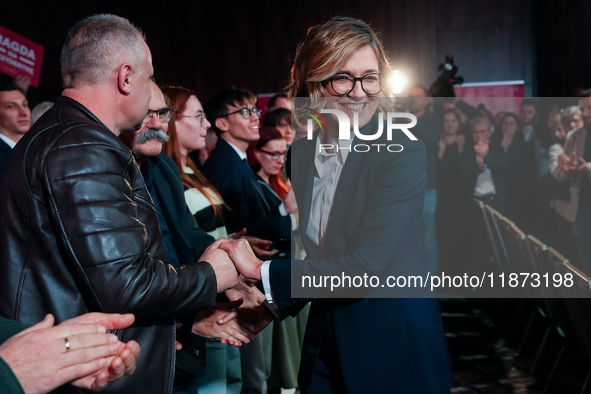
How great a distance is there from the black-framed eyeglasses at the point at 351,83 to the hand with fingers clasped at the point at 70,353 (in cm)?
94

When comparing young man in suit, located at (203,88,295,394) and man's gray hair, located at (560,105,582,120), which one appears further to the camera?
man's gray hair, located at (560,105,582,120)

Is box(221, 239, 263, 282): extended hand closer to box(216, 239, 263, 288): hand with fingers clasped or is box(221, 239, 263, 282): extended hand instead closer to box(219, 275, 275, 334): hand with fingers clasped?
box(216, 239, 263, 288): hand with fingers clasped

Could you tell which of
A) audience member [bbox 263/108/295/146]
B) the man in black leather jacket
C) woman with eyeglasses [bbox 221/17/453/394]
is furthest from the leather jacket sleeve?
audience member [bbox 263/108/295/146]

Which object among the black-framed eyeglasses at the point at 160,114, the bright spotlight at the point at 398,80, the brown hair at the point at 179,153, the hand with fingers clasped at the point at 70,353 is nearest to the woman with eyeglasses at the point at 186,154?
the brown hair at the point at 179,153

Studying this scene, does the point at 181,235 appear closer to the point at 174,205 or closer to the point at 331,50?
the point at 174,205

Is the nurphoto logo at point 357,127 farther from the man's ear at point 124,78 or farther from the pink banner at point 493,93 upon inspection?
the pink banner at point 493,93

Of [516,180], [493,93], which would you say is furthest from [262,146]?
[493,93]

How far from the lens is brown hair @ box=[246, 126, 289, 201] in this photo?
3902 mm

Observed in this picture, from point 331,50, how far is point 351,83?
4.7 inches

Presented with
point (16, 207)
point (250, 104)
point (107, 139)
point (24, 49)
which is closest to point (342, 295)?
point (107, 139)

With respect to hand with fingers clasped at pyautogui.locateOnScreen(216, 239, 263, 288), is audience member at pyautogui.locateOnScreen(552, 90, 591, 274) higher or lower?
higher

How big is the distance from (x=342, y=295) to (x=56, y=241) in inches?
31.3

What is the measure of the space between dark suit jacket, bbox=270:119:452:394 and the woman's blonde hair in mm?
276

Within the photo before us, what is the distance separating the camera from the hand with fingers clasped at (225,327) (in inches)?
82.0
